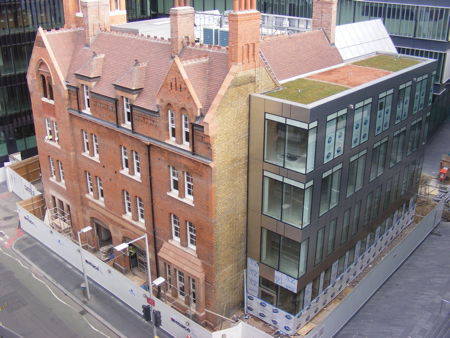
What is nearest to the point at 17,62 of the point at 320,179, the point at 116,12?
the point at 116,12

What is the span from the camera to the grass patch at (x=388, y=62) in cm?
3753

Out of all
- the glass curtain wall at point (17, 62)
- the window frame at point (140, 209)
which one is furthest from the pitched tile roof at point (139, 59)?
the glass curtain wall at point (17, 62)

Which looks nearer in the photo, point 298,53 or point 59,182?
point 298,53

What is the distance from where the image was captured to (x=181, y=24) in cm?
3375

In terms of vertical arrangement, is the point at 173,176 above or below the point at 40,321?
above

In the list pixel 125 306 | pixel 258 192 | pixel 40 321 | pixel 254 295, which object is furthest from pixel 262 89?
pixel 40 321

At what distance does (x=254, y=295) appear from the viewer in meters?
35.2

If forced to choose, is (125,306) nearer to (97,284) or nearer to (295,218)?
(97,284)

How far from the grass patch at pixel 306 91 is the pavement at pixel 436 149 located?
2911cm

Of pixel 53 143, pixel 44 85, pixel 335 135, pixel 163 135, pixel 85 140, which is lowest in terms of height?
pixel 53 143

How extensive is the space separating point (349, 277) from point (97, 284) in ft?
62.7

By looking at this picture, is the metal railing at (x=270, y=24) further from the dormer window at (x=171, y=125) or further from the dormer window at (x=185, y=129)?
the dormer window at (x=185, y=129)

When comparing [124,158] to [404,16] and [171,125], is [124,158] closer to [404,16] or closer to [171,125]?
[171,125]

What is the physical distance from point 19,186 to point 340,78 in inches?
1371
